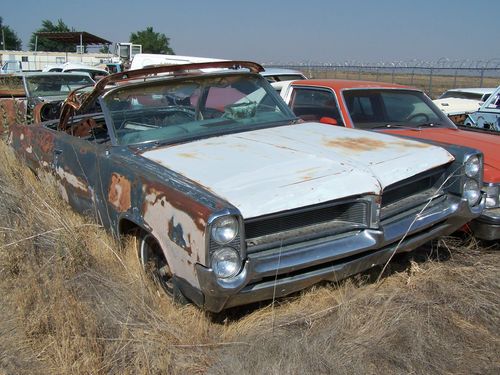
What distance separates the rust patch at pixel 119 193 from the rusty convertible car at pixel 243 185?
0.04ft

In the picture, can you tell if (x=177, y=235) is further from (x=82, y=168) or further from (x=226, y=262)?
(x=82, y=168)

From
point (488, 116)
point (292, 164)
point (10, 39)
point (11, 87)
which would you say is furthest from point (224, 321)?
point (10, 39)

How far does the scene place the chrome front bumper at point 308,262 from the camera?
2.57 m

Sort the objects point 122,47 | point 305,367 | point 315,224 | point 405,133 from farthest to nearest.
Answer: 1. point 122,47
2. point 405,133
3. point 315,224
4. point 305,367

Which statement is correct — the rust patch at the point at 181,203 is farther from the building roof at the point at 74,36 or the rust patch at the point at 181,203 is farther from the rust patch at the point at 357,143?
the building roof at the point at 74,36

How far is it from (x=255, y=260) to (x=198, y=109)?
1.92m

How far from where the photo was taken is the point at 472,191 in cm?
351

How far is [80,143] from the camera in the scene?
4.05 m

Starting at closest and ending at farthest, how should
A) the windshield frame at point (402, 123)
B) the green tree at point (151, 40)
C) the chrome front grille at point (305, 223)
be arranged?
the chrome front grille at point (305, 223) → the windshield frame at point (402, 123) → the green tree at point (151, 40)

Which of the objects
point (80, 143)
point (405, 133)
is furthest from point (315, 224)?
point (405, 133)

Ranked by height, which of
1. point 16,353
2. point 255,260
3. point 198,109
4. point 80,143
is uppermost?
point 198,109

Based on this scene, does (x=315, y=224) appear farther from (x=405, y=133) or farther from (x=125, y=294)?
(x=405, y=133)

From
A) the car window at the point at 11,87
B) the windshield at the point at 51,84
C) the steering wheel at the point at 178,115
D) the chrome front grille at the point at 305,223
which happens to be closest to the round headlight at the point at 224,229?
the chrome front grille at the point at 305,223

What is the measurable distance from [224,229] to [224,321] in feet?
2.45
